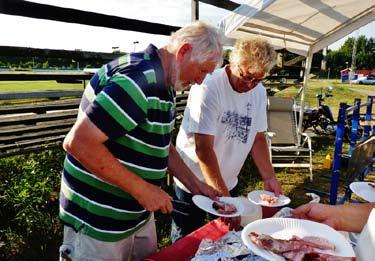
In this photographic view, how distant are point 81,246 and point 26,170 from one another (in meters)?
1.91

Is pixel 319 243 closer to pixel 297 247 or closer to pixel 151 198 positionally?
pixel 297 247

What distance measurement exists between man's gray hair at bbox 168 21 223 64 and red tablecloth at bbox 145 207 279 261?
30.5 inches

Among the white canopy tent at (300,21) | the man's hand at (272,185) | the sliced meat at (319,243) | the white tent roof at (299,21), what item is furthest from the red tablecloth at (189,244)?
the white tent roof at (299,21)

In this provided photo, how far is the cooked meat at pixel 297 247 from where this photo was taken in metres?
1.21

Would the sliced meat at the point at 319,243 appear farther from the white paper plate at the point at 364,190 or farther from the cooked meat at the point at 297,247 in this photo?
the white paper plate at the point at 364,190

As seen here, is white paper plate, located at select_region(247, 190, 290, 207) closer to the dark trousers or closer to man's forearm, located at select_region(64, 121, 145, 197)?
the dark trousers

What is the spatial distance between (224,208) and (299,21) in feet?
16.1

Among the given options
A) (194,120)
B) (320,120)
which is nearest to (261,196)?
(194,120)

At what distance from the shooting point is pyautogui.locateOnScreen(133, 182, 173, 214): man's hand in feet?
4.51

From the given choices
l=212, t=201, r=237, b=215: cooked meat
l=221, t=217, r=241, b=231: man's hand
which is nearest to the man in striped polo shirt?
l=212, t=201, r=237, b=215: cooked meat

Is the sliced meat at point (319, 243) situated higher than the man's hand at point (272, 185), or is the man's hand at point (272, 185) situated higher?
the sliced meat at point (319, 243)

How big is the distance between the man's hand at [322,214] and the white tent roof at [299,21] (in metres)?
2.98

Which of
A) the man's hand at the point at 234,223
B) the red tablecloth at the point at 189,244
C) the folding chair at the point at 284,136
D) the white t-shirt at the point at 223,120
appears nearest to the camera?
the red tablecloth at the point at 189,244

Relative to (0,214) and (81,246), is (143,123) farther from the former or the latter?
(0,214)
